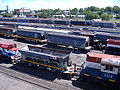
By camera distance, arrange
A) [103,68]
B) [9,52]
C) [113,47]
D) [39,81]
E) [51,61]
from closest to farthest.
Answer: [103,68], [39,81], [51,61], [9,52], [113,47]

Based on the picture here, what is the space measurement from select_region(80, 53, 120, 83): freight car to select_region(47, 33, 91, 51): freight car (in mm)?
12660

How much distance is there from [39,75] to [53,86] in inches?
131

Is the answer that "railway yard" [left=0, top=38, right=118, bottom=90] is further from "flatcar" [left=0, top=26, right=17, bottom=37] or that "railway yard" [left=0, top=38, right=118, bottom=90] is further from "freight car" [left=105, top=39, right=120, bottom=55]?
"flatcar" [left=0, top=26, right=17, bottom=37]

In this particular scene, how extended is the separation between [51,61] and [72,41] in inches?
502

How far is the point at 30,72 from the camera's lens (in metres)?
19.6

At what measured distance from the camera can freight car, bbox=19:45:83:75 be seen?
18.0 metres

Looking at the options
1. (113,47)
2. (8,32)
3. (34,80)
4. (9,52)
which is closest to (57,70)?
(34,80)

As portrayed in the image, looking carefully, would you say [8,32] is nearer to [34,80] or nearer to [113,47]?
[34,80]

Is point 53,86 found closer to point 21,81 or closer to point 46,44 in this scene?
point 21,81

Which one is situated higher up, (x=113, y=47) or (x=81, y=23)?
(x=81, y=23)

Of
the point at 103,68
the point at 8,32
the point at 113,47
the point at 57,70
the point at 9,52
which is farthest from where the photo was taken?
the point at 8,32

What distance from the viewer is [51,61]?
1861 cm

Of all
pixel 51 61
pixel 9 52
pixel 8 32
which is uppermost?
pixel 8 32

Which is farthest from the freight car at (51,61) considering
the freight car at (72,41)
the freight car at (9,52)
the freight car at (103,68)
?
the freight car at (72,41)
